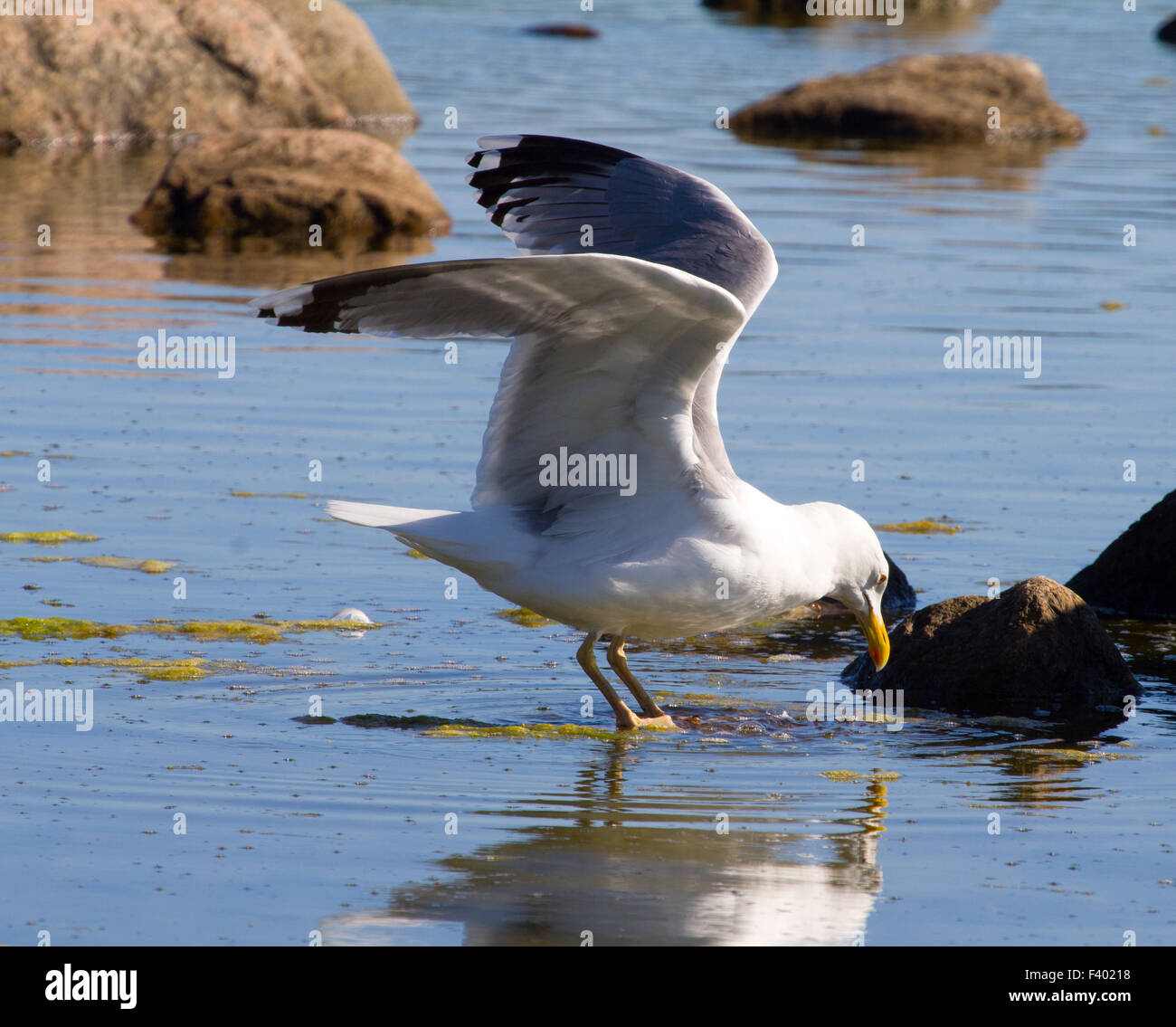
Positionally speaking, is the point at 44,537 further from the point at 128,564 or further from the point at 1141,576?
the point at 1141,576

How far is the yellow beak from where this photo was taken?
27.0 feet

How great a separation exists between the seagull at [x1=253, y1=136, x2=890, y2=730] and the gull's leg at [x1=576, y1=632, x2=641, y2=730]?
0.01 m

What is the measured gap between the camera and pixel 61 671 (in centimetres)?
809

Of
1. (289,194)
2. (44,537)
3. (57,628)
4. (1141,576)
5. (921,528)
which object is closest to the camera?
(57,628)

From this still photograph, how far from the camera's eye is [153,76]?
27.2 m

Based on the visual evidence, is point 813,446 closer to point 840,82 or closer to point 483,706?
point 483,706

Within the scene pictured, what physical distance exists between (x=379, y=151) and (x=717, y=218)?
1262 centimetres

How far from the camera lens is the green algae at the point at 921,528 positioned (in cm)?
1098

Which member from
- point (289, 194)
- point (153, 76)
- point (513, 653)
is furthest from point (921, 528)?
point (153, 76)

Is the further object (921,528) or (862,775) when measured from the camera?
(921,528)

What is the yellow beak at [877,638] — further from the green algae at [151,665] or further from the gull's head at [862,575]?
the green algae at [151,665]

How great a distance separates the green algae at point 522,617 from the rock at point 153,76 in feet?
61.5

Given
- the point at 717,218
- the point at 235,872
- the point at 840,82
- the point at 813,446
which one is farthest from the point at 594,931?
the point at 840,82

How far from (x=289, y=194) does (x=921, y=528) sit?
11168 millimetres
